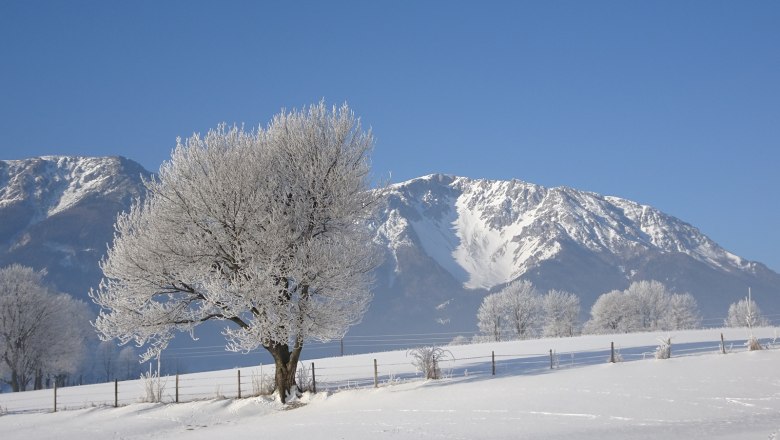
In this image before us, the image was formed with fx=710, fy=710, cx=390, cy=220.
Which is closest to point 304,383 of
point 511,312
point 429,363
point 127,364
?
point 429,363

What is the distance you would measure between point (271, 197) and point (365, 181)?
4282 millimetres

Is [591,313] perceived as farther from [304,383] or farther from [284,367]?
[284,367]

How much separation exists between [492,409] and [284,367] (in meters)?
9.91

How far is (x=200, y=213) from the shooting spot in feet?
92.2

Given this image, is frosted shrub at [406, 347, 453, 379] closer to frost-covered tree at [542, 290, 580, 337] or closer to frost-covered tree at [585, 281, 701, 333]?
frost-covered tree at [585, 281, 701, 333]

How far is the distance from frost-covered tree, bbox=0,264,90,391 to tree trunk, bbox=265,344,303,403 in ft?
161

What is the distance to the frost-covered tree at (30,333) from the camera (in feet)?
232

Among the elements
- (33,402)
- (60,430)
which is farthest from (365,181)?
(33,402)

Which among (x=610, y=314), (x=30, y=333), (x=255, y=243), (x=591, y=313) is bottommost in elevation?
(x=610, y=314)

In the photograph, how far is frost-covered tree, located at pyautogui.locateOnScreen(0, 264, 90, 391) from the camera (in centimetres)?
7069

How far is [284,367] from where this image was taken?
96.6 ft

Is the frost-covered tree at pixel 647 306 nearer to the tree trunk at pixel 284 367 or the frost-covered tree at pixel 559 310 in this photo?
the frost-covered tree at pixel 559 310

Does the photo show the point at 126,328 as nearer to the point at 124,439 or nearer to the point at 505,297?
the point at 124,439

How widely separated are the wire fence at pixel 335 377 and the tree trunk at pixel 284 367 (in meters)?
1.26
